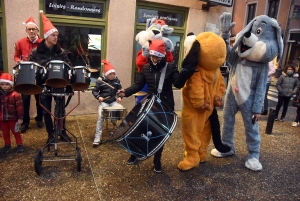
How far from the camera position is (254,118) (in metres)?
3.58

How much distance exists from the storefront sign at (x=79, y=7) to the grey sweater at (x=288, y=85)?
15.3ft

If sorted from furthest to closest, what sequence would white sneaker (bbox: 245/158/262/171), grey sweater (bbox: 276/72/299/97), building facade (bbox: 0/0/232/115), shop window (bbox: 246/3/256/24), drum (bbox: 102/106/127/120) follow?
1. shop window (bbox: 246/3/256/24)
2. grey sweater (bbox: 276/72/299/97)
3. building facade (bbox: 0/0/232/115)
4. drum (bbox: 102/106/127/120)
5. white sneaker (bbox: 245/158/262/171)

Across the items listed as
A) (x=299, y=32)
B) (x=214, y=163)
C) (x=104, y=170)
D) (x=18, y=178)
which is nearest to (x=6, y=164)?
(x=18, y=178)

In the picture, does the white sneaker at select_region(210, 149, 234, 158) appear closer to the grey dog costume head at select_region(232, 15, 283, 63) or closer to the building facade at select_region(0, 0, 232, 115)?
the grey dog costume head at select_region(232, 15, 283, 63)

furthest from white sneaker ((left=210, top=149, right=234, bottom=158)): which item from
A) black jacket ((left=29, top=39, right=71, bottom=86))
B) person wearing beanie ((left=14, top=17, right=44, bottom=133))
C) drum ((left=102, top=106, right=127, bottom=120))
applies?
person wearing beanie ((left=14, top=17, right=44, bottom=133))

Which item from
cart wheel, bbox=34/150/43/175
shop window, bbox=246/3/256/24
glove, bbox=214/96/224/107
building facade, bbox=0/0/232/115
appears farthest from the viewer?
shop window, bbox=246/3/256/24

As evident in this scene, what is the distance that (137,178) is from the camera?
3316mm

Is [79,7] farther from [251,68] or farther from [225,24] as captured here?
[251,68]

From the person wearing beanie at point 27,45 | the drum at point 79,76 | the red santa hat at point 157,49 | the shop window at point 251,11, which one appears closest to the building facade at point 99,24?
the person wearing beanie at point 27,45

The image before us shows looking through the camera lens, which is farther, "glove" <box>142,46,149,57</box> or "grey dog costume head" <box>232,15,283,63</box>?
"glove" <box>142,46,149,57</box>

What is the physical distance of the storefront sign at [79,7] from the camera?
488cm

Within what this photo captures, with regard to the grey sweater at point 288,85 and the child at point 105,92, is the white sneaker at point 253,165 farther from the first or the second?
the grey sweater at point 288,85

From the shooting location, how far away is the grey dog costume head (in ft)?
11.0

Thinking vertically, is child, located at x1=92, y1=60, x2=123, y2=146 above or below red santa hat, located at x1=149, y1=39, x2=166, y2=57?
below
